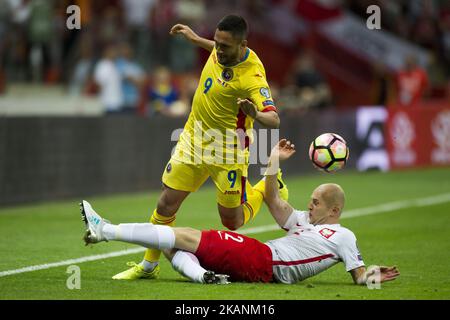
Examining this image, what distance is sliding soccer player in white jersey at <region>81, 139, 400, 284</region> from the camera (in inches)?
343

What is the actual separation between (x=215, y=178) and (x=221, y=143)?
0.35 metres

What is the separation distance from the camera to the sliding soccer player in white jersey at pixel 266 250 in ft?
28.6

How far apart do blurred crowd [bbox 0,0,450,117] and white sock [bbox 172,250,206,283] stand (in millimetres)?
11235

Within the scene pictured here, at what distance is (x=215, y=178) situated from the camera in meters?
9.91

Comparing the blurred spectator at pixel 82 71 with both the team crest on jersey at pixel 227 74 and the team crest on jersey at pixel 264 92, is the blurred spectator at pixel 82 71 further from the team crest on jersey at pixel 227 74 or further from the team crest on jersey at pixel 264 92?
the team crest on jersey at pixel 264 92

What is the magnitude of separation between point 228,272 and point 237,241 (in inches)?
12.0

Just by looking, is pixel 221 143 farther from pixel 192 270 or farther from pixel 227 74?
pixel 192 270

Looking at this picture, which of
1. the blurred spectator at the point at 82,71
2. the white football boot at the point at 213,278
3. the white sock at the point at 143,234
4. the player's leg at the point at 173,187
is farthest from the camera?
the blurred spectator at the point at 82,71

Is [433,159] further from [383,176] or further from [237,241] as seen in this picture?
[237,241]

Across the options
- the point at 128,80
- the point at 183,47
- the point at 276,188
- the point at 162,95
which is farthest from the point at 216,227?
the point at 183,47

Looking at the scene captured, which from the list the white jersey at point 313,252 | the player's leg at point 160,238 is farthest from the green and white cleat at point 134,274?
the white jersey at point 313,252

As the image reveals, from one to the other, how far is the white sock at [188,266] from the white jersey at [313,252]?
0.67 metres

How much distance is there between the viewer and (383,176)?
75.5 ft
